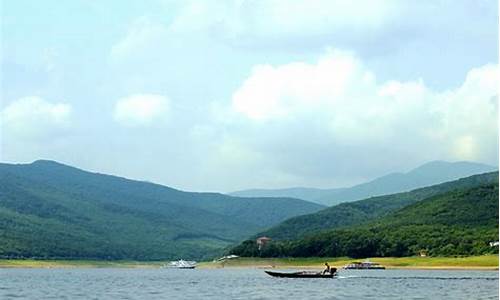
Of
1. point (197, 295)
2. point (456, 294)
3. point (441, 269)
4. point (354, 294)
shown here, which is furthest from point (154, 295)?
point (441, 269)

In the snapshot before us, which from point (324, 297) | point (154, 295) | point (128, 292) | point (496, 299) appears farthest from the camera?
point (128, 292)

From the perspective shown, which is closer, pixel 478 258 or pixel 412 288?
pixel 412 288

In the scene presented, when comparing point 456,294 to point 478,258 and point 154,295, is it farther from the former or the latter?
point 478,258

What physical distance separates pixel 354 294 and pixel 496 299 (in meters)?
19.9

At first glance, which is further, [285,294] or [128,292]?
[128,292]

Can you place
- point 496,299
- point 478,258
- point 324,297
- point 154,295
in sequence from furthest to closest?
point 478,258 → point 154,295 → point 324,297 → point 496,299

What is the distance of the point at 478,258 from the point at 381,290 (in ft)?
279

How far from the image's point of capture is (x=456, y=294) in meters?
93.4

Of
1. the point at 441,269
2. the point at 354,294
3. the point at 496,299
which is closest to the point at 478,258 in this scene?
the point at 441,269

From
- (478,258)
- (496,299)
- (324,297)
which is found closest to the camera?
(496,299)

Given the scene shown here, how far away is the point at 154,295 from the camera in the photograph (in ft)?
320

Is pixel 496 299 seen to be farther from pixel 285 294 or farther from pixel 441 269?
pixel 441 269

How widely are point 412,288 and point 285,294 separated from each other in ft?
63.1

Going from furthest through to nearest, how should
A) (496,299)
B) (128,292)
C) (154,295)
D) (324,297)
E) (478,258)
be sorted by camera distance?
(478,258), (128,292), (154,295), (324,297), (496,299)
